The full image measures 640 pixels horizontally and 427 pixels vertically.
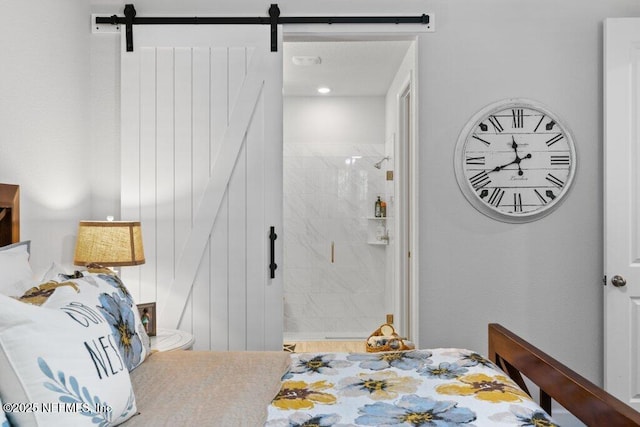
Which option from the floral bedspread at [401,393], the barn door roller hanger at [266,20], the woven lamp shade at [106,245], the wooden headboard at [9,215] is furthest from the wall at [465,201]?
the floral bedspread at [401,393]

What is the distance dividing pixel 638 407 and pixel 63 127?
3.51 meters

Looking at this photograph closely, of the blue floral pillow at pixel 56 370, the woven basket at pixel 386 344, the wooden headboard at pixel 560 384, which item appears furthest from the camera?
the woven basket at pixel 386 344

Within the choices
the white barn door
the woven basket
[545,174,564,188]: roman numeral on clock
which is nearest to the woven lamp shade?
the white barn door

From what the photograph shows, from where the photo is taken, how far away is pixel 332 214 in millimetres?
5605

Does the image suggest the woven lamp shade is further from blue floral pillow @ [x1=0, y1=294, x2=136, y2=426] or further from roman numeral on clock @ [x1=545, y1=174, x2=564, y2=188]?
roman numeral on clock @ [x1=545, y1=174, x2=564, y2=188]

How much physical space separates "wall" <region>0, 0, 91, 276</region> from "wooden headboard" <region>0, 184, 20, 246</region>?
0.07m

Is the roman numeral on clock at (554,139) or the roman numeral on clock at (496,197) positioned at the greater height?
the roman numeral on clock at (554,139)

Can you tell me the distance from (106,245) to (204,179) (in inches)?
27.2

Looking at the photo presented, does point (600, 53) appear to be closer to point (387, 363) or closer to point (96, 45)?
point (387, 363)

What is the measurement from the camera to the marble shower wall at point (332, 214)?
559 centimetres

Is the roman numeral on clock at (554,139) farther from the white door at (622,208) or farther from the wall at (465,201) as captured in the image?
the white door at (622,208)

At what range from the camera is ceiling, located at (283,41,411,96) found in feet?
13.0

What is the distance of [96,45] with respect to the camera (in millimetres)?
3045

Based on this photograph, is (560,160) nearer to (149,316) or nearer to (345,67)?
(345,67)
